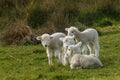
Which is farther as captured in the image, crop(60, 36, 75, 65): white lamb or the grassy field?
crop(60, 36, 75, 65): white lamb

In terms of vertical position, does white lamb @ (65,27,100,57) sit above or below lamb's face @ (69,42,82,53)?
above

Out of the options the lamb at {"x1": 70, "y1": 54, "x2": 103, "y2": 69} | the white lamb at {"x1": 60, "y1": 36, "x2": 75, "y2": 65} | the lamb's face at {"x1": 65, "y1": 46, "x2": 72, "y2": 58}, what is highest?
the white lamb at {"x1": 60, "y1": 36, "x2": 75, "y2": 65}

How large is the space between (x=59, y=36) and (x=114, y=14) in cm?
1012

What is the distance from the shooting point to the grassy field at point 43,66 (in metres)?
11.4

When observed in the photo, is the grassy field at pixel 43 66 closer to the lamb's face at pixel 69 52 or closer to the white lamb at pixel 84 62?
the white lamb at pixel 84 62

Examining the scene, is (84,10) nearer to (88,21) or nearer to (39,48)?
(88,21)

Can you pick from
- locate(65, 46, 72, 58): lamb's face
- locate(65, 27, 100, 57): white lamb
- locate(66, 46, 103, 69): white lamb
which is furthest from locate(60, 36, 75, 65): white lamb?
locate(65, 27, 100, 57): white lamb

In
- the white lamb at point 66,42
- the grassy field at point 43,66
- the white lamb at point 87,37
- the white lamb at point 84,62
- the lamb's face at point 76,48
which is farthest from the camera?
the white lamb at point 87,37

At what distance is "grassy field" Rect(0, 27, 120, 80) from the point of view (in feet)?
37.3

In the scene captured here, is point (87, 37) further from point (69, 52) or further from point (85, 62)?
point (85, 62)

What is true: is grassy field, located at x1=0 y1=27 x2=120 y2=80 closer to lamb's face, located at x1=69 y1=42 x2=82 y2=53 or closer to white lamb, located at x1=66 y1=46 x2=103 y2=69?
white lamb, located at x1=66 y1=46 x2=103 y2=69

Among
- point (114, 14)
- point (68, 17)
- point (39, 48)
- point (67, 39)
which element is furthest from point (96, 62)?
point (114, 14)

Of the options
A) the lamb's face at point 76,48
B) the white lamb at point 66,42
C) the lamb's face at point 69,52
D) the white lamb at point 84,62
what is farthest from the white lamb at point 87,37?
the white lamb at point 84,62

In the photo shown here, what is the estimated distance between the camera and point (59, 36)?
1344 cm
